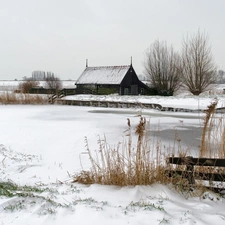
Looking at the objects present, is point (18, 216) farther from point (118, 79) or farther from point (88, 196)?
point (118, 79)

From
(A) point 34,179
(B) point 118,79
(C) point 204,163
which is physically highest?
(B) point 118,79

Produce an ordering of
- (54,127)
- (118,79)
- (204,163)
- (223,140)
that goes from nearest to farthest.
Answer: (204,163) → (223,140) → (54,127) → (118,79)

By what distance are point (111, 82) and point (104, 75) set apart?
175cm

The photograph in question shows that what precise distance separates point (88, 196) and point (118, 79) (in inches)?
967

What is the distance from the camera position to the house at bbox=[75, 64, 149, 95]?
89.5 feet

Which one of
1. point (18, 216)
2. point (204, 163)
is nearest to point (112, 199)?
point (18, 216)

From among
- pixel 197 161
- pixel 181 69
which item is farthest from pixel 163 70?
pixel 197 161

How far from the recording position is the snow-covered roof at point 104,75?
2745 cm

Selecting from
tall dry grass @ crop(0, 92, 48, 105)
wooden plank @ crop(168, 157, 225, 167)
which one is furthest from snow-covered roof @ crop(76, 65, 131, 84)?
wooden plank @ crop(168, 157, 225, 167)

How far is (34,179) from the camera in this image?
14.3ft

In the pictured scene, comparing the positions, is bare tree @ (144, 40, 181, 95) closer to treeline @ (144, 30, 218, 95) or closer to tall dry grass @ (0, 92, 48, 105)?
treeline @ (144, 30, 218, 95)

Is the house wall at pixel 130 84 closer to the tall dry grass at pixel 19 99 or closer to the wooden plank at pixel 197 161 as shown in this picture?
the tall dry grass at pixel 19 99

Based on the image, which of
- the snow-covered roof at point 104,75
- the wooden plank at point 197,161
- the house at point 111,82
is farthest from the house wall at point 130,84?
the wooden plank at point 197,161

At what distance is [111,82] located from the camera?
27.2m
